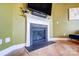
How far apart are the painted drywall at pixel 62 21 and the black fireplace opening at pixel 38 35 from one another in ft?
0.45

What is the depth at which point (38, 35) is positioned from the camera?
186 cm

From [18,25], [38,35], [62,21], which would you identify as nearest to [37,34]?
[38,35]

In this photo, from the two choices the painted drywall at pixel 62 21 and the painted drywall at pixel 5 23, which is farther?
the painted drywall at pixel 62 21

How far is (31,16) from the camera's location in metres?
1.81

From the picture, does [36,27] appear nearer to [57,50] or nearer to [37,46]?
[37,46]

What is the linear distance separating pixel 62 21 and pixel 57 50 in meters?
0.43

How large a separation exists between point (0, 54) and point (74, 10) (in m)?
1.22

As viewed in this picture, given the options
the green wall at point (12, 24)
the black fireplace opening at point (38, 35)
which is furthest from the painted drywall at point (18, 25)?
the black fireplace opening at point (38, 35)

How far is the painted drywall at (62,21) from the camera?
1822 mm

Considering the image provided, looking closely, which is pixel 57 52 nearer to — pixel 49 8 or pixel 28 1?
pixel 49 8

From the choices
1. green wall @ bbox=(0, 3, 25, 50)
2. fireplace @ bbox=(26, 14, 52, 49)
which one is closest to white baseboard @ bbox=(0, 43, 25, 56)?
green wall @ bbox=(0, 3, 25, 50)

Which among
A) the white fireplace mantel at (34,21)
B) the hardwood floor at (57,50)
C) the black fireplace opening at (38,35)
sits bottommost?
the hardwood floor at (57,50)

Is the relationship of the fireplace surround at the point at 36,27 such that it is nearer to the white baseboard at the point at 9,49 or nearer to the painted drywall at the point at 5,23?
the white baseboard at the point at 9,49

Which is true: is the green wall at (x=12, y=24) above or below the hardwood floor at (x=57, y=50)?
above
